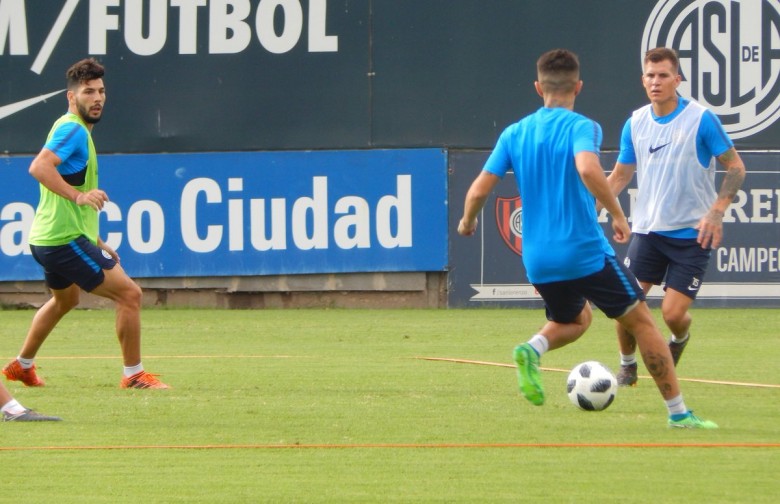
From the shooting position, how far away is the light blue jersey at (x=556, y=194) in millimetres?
7555

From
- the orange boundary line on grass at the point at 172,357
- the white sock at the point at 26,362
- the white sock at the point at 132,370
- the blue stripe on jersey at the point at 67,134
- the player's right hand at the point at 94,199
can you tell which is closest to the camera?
the player's right hand at the point at 94,199

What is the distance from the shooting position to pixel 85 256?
31.9 feet

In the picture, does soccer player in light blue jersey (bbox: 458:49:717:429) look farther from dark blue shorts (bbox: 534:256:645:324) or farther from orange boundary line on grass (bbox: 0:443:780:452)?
orange boundary line on grass (bbox: 0:443:780:452)

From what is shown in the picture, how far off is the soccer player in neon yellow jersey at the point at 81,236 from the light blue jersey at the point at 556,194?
10.7ft

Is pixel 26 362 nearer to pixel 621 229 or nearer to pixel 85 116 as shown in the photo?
pixel 85 116

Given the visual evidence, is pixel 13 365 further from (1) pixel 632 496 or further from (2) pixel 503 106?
(2) pixel 503 106

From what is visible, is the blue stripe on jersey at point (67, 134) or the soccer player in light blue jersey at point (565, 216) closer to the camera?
the soccer player in light blue jersey at point (565, 216)

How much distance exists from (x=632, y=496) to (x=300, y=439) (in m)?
2.24

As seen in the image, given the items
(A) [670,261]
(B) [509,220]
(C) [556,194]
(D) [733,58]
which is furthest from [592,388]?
(D) [733,58]

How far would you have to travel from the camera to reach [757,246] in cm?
1750

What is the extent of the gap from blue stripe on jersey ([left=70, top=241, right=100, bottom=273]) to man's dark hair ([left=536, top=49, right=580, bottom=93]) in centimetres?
365

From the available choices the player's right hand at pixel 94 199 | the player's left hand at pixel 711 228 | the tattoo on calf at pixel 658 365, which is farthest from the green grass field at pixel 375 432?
the player's right hand at pixel 94 199

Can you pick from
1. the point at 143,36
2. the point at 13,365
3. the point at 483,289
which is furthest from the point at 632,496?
the point at 143,36

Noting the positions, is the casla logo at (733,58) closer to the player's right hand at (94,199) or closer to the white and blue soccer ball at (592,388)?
the white and blue soccer ball at (592,388)
